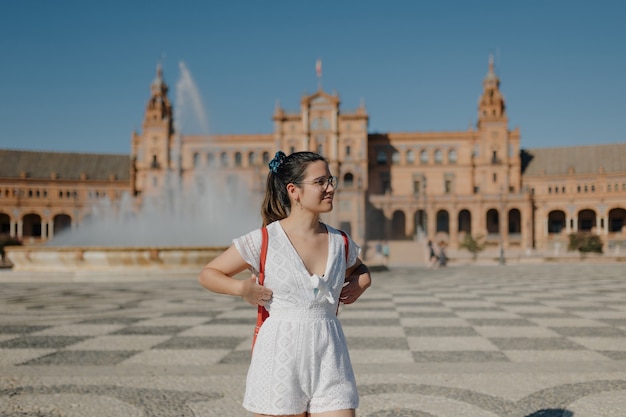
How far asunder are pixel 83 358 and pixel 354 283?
4.06 meters

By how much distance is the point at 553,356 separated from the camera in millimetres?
5777

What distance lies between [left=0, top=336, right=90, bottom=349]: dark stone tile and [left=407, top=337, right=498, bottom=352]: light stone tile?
400 cm

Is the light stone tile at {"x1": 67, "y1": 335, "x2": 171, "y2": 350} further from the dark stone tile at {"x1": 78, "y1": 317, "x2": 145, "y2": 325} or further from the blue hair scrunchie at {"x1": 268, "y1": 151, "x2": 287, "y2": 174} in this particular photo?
the blue hair scrunchie at {"x1": 268, "y1": 151, "x2": 287, "y2": 174}

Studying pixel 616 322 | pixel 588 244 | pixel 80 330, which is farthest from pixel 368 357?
pixel 588 244

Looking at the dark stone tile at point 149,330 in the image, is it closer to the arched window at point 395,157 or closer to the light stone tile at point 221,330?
the light stone tile at point 221,330

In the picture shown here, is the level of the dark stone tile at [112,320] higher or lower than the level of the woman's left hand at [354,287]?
lower

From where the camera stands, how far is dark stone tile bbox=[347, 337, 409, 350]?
20.9ft

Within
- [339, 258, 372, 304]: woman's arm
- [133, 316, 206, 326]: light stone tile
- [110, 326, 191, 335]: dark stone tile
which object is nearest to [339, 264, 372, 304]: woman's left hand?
[339, 258, 372, 304]: woman's arm

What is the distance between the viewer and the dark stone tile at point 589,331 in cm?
702

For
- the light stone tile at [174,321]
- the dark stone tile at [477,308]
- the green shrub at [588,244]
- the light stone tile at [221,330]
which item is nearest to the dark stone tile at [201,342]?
the light stone tile at [221,330]

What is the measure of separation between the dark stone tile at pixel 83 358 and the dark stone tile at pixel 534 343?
4.07 metres

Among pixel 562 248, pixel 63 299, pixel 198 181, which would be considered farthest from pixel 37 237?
pixel 63 299

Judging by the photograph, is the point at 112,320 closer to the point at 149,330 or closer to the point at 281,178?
the point at 149,330

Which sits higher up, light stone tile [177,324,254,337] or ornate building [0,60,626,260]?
ornate building [0,60,626,260]
